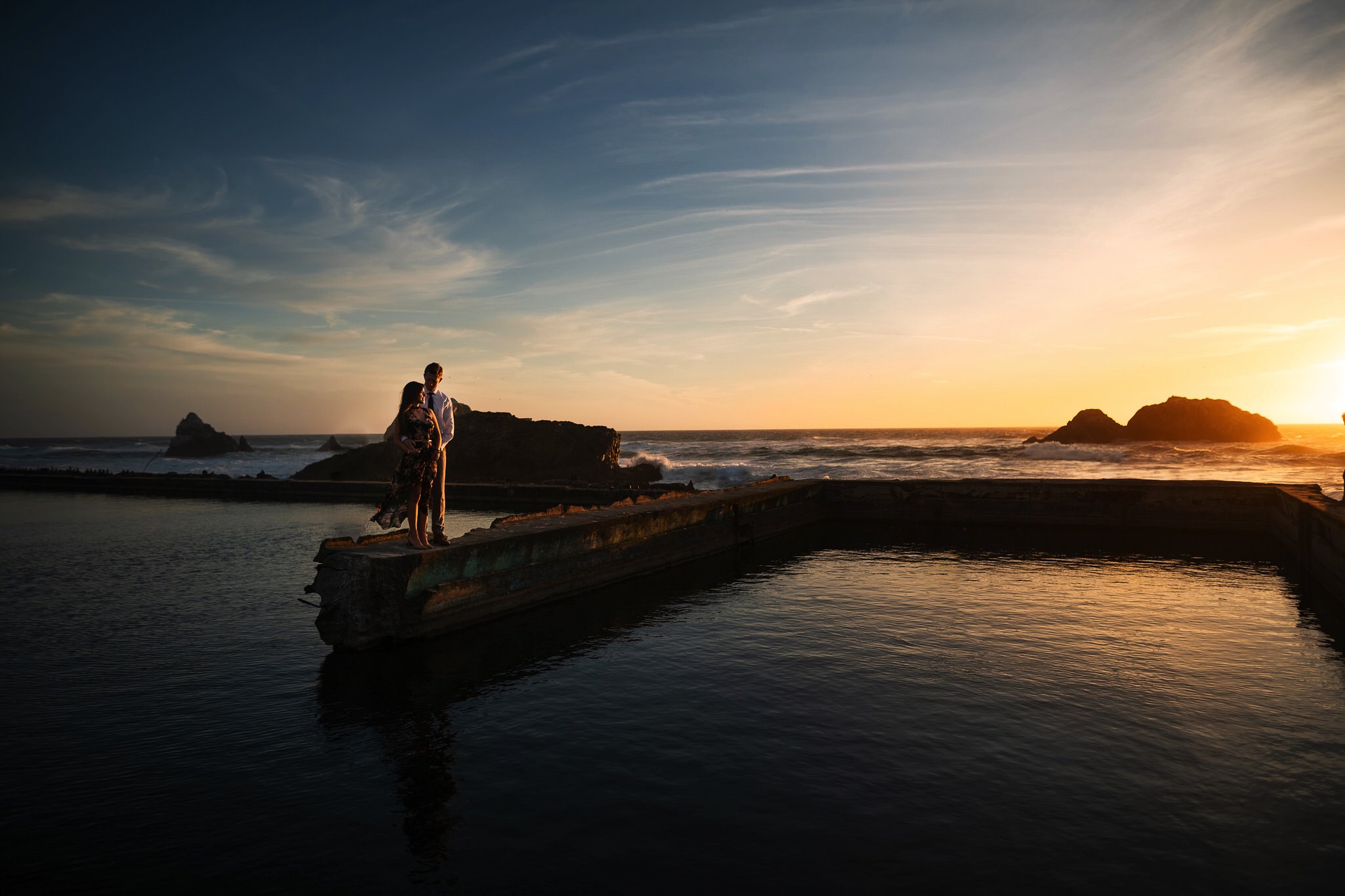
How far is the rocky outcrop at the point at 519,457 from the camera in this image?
112 feet

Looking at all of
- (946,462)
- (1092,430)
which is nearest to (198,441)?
(946,462)

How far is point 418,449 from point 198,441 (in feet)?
253

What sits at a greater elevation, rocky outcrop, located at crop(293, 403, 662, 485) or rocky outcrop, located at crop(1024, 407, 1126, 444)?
rocky outcrop, located at crop(1024, 407, 1126, 444)

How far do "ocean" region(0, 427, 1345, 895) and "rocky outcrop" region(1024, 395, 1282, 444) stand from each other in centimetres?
6481

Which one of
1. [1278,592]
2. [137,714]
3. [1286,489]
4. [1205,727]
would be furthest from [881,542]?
[137,714]

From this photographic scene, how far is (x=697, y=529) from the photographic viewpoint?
13477 mm

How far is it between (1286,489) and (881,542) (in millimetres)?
7998

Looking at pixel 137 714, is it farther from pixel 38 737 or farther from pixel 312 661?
pixel 312 661

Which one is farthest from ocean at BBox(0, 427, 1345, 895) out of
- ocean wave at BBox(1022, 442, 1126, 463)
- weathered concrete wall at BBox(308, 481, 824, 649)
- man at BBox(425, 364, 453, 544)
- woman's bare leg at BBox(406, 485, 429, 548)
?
ocean wave at BBox(1022, 442, 1126, 463)

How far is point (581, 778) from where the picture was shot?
180 inches

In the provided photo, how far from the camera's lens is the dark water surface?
3.67 m

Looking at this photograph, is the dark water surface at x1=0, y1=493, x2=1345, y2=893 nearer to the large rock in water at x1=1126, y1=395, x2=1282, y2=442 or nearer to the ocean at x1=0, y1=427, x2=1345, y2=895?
the ocean at x1=0, y1=427, x2=1345, y2=895

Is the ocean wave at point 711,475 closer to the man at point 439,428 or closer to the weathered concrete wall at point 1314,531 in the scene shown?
the weathered concrete wall at point 1314,531

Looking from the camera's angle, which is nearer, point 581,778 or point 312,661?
point 581,778
